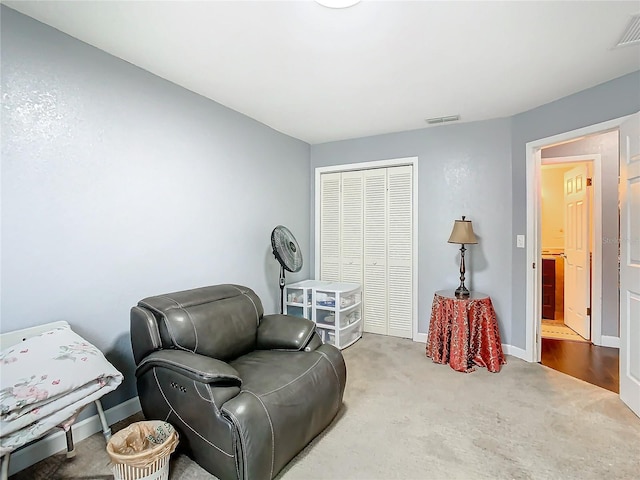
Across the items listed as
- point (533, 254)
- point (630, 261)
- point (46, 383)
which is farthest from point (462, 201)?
point (46, 383)

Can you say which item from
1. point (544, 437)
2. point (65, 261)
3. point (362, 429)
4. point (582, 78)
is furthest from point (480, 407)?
point (65, 261)

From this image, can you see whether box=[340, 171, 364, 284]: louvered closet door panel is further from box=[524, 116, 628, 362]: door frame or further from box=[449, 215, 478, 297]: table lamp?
box=[524, 116, 628, 362]: door frame

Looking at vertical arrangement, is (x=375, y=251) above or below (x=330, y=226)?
below

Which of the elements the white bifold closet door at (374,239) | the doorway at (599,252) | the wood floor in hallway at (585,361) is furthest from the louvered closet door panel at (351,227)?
the wood floor in hallway at (585,361)

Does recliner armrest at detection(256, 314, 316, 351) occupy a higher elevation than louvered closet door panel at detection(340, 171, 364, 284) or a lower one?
lower

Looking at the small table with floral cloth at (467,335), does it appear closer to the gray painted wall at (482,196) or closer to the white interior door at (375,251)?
the gray painted wall at (482,196)

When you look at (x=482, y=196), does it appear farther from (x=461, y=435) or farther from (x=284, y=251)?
(x=461, y=435)

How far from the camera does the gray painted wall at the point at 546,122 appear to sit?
2393mm

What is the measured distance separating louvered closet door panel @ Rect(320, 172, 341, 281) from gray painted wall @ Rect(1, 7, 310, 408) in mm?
1347

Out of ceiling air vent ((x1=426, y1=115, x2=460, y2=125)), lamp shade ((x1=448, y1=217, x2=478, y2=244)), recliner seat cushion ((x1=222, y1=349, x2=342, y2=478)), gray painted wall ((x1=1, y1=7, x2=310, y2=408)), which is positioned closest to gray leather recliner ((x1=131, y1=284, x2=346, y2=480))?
recliner seat cushion ((x1=222, y1=349, x2=342, y2=478))

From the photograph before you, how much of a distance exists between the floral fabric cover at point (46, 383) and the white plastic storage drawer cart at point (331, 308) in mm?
2092

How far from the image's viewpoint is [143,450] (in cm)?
162

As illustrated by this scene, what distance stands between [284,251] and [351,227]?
1.18 m

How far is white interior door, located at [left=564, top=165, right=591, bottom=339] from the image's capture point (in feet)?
12.4
